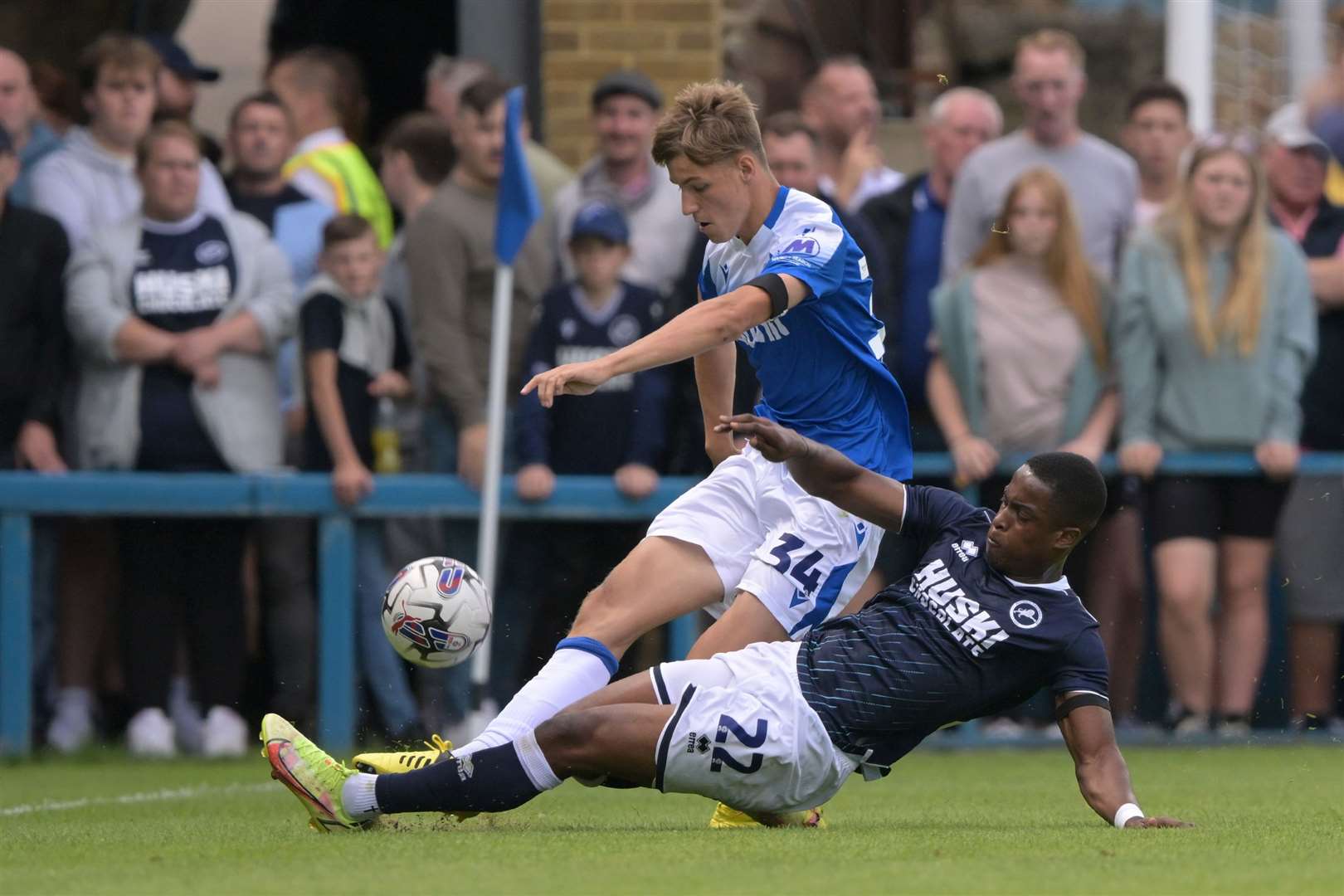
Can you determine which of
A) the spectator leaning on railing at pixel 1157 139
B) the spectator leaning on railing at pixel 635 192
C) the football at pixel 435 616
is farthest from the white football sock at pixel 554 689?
the spectator leaning on railing at pixel 1157 139

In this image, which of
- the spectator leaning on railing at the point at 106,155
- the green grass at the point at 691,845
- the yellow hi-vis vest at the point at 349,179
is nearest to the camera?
the green grass at the point at 691,845

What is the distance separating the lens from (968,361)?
405 inches

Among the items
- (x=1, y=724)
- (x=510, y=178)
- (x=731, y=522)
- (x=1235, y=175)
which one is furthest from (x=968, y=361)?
(x=1, y=724)

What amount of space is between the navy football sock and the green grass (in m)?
0.10

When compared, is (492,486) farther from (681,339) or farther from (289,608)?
(681,339)

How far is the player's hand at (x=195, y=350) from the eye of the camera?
9.96 meters

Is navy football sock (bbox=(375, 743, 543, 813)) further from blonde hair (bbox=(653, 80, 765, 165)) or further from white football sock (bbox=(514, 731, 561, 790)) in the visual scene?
blonde hair (bbox=(653, 80, 765, 165))

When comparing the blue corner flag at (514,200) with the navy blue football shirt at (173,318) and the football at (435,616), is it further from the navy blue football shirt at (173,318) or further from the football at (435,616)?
the football at (435,616)

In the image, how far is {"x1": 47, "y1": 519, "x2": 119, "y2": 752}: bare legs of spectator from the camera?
32.7 feet

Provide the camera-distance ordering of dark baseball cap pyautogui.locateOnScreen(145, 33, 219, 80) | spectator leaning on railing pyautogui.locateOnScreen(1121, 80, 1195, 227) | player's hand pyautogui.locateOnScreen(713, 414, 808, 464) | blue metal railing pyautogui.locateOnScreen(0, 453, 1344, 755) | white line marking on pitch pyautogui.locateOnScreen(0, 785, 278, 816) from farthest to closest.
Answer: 1. dark baseball cap pyautogui.locateOnScreen(145, 33, 219, 80)
2. spectator leaning on railing pyautogui.locateOnScreen(1121, 80, 1195, 227)
3. blue metal railing pyautogui.locateOnScreen(0, 453, 1344, 755)
4. white line marking on pitch pyautogui.locateOnScreen(0, 785, 278, 816)
5. player's hand pyautogui.locateOnScreen(713, 414, 808, 464)

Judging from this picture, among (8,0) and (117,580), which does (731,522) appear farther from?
(8,0)

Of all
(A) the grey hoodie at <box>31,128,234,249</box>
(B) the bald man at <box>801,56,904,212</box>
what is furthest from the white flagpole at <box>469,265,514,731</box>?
(B) the bald man at <box>801,56,904,212</box>

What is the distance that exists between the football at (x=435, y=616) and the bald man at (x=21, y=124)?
462cm

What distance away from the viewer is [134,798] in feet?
27.0
